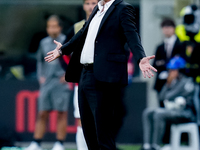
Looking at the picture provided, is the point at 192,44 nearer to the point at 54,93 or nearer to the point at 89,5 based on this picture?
the point at 54,93

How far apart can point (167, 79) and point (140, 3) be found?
6.16 ft

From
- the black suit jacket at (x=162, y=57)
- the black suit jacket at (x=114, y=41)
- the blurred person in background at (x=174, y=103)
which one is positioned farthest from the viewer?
the black suit jacket at (x=162, y=57)

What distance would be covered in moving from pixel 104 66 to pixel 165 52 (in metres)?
3.82

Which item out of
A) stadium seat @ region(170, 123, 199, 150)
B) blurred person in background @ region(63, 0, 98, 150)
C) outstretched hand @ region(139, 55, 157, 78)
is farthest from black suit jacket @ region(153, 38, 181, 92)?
outstretched hand @ region(139, 55, 157, 78)

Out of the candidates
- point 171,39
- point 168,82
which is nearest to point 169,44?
point 171,39

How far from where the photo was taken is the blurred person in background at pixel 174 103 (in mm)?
6973

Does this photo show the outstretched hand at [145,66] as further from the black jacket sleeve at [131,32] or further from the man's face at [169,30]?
the man's face at [169,30]

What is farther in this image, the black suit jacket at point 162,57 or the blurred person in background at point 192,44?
the black suit jacket at point 162,57

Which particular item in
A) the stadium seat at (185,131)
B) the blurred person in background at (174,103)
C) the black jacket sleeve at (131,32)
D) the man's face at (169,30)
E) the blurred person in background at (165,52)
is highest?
the black jacket sleeve at (131,32)

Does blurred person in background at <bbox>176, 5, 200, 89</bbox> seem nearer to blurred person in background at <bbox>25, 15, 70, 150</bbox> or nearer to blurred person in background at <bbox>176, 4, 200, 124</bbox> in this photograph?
blurred person in background at <bbox>176, 4, 200, 124</bbox>

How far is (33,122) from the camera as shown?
27.0ft

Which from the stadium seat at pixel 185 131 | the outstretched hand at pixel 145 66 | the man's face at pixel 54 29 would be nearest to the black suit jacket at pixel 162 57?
the stadium seat at pixel 185 131

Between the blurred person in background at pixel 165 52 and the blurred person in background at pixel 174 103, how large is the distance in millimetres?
273

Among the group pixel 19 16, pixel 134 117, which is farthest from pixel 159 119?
pixel 19 16
